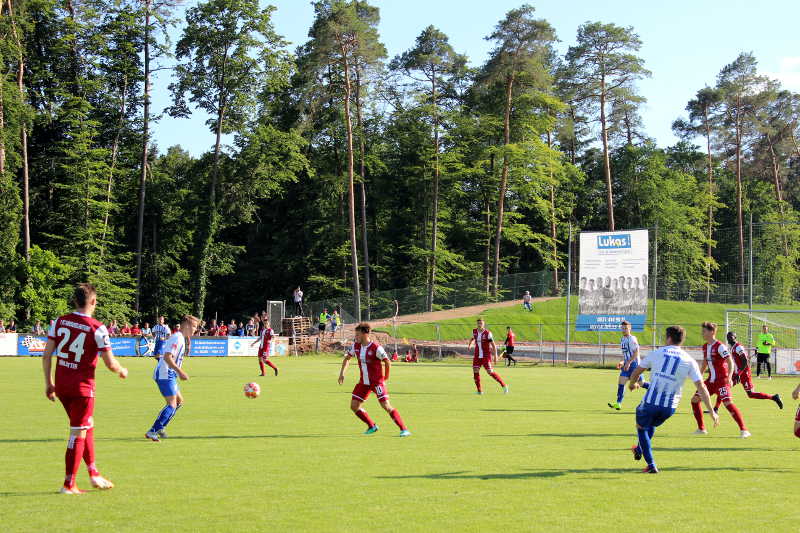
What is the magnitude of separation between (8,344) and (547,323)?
32.2 m

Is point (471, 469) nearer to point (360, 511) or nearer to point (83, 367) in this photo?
point (360, 511)

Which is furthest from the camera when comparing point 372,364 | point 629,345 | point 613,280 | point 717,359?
point 613,280

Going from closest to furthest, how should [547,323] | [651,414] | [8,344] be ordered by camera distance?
[651,414], [8,344], [547,323]

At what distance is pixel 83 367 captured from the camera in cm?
823

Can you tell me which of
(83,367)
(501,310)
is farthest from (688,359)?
(501,310)

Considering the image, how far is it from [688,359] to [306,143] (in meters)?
52.4

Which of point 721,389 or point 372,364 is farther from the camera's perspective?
point 721,389

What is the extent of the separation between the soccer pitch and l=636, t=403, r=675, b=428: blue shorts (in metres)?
0.65

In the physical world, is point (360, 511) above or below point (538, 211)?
below

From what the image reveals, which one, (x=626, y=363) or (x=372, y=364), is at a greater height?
(x=372, y=364)

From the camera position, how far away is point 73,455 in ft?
26.6

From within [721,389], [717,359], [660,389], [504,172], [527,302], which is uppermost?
[504,172]

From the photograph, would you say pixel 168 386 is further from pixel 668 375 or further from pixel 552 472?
pixel 668 375

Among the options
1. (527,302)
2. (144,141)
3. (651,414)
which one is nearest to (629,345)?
(651,414)
